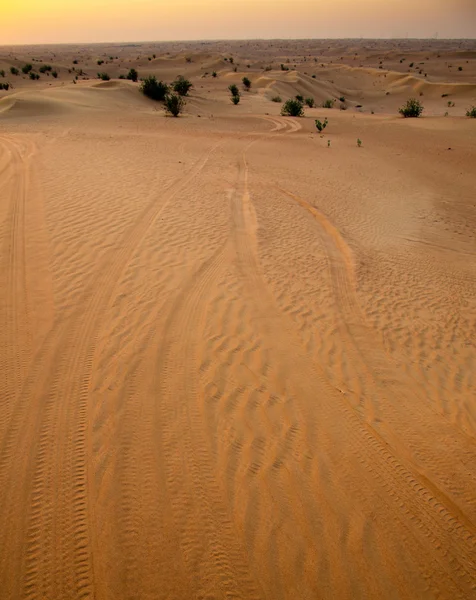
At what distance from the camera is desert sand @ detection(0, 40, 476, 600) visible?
2662mm

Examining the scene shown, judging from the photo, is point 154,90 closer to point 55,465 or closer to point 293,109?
point 293,109

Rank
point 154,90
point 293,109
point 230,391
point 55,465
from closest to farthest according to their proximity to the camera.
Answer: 1. point 55,465
2. point 230,391
3. point 293,109
4. point 154,90

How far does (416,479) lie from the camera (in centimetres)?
328

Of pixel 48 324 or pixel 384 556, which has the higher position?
pixel 48 324

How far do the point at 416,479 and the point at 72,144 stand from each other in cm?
1279

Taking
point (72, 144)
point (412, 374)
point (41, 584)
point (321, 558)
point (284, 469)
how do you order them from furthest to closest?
1. point (72, 144)
2. point (412, 374)
3. point (284, 469)
4. point (321, 558)
5. point (41, 584)

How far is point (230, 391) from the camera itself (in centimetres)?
395

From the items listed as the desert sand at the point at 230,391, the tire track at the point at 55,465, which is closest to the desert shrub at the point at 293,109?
the desert sand at the point at 230,391

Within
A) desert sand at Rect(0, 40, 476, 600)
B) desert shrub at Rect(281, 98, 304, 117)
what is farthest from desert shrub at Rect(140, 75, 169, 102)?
desert sand at Rect(0, 40, 476, 600)

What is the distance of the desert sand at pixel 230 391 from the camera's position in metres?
2.66

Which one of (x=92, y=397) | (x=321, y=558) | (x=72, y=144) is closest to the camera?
(x=321, y=558)

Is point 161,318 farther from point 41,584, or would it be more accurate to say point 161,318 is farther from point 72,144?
point 72,144

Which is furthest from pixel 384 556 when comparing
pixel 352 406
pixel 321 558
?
pixel 352 406

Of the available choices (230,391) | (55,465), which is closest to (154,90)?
(230,391)
